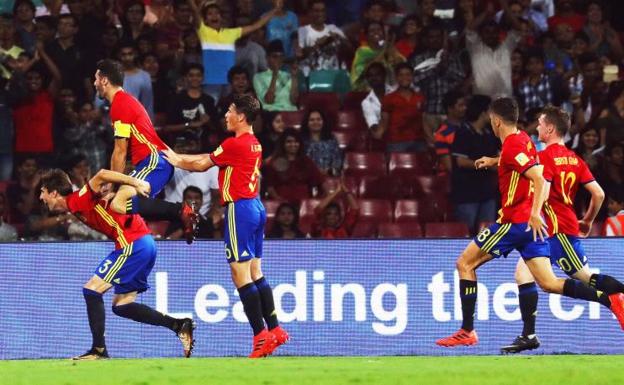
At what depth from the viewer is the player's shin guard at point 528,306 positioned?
1371cm

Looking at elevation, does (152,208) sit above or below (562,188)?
below

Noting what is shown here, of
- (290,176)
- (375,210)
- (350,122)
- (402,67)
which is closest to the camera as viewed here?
(290,176)

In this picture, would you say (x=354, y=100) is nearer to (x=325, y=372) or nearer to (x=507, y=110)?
(x=507, y=110)

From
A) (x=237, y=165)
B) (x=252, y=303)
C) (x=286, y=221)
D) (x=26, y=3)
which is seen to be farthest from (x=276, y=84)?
(x=252, y=303)

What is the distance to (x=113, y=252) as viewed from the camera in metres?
13.4

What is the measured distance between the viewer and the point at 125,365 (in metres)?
12.6

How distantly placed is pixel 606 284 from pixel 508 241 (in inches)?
40.4

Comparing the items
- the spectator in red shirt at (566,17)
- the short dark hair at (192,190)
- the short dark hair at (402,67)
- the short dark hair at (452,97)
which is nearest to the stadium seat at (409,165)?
the short dark hair at (452,97)

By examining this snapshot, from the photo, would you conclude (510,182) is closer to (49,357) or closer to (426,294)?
(426,294)

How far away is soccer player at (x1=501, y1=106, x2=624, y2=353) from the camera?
1352 centimetres

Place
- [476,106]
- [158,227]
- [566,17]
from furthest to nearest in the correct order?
Result: [566,17] → [476,106] → [158,227]

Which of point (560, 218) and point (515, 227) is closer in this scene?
point (515, 227)

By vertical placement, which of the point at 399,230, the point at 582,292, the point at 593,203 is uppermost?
the point at 593,203

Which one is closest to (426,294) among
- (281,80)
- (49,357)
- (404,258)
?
(404,258)
